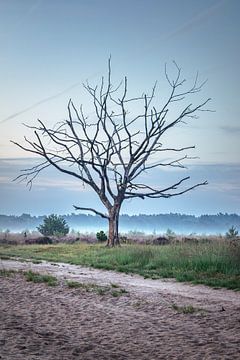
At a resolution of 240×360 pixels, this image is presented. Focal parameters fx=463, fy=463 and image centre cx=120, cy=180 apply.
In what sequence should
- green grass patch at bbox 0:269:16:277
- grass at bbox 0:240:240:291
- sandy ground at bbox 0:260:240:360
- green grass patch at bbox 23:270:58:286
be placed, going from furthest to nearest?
grass at bbox 0:240:240:291 < green grass patch at bbox 0:269:16:277 < green grass patch at bbox 23:270:58:286 < sandy ground at bbox 0:260:240:360

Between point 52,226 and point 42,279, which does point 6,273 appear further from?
point 52,226

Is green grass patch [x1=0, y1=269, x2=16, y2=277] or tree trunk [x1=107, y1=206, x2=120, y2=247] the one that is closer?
green grass patch [x1=0, y1=269, x2=16, y2=277]

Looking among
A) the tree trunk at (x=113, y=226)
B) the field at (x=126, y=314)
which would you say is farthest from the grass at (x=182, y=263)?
the tree trunk at (x=113, y=226)

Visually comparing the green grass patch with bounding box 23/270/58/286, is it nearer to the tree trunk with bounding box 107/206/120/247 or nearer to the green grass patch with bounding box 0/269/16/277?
the green grass patch with bounding box 0/269/16/277

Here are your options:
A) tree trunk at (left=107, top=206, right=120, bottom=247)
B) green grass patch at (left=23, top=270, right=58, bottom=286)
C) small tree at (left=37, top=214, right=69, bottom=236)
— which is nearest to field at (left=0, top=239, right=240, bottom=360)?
green grass patch at (left=23, top=270, right=58, bottom=286)

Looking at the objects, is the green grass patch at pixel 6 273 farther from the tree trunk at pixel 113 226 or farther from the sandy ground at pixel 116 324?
the tree trunk at pixel 113 226

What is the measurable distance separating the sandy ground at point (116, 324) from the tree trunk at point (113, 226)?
16.2 meters

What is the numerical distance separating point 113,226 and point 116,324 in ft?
67.6

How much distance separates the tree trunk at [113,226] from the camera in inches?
1099

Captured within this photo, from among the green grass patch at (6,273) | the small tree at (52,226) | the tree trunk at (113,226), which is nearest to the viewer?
the green grass patch at (6,273)

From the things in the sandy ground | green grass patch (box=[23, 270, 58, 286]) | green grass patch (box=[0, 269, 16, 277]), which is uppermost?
green grass patch (box=[0, 269, 16, 277])

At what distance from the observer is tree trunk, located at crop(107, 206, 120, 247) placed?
1099 inches

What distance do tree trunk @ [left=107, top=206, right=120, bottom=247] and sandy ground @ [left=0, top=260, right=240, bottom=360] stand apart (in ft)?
53.2

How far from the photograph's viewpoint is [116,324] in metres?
7.71
